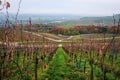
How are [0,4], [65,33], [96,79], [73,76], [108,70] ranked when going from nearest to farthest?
[0,4] → [96,79] → [73,76] → [108,70] → [65,33]

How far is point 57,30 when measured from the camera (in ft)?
308

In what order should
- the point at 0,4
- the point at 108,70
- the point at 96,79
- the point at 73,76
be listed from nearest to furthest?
the point at 0,4, the point at 96,79, the point at 73,76, the point at 108,70

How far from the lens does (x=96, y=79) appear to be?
12.9m

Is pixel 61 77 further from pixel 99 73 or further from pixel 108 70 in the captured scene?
pixel 108 70

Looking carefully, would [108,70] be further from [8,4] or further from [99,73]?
[8,4]

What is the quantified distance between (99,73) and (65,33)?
75618mm

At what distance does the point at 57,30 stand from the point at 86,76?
80.4m

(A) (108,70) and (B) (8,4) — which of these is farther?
(A) (108,70)

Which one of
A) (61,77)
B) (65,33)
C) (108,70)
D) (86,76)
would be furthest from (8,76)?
(65,33)

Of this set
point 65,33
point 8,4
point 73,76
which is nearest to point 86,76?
point 73,76

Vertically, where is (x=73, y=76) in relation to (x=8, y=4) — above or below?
below

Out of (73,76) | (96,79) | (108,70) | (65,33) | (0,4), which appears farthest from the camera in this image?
(65,33)

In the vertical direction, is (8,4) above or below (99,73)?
above

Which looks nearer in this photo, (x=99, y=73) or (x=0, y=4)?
(x=0, y=4)
